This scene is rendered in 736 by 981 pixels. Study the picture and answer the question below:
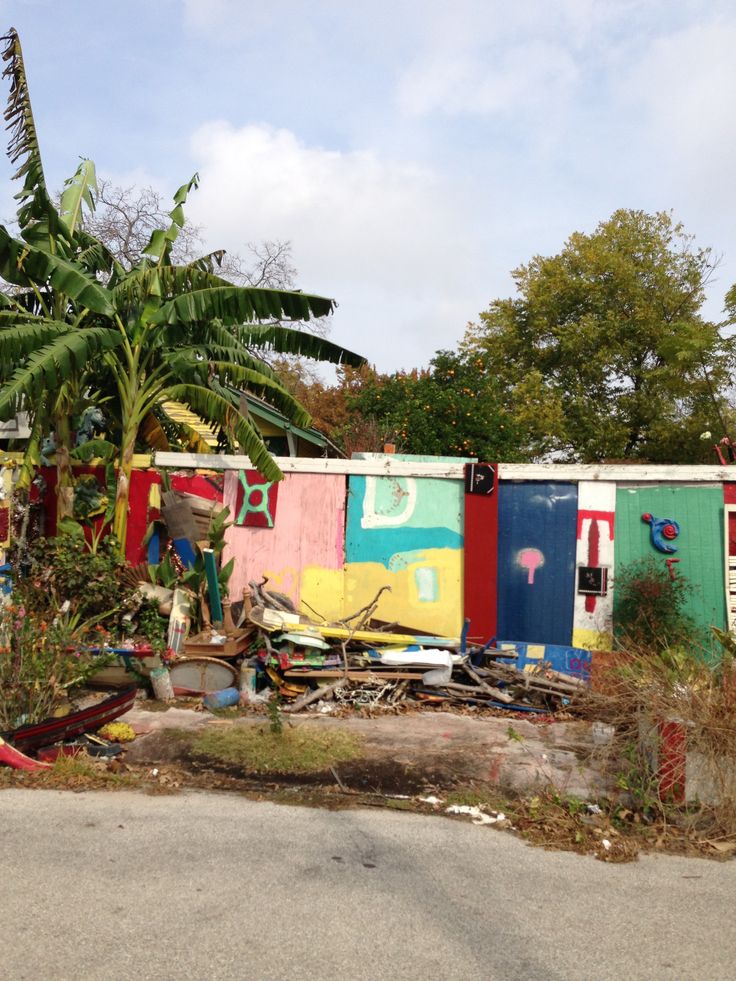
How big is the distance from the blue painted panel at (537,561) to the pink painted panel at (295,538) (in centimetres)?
212

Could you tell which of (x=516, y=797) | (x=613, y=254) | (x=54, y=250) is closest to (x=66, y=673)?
(x=516, y=797)

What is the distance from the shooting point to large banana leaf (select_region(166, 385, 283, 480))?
397 inches

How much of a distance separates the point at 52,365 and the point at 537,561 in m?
6.10

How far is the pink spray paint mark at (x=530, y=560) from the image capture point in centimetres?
1030

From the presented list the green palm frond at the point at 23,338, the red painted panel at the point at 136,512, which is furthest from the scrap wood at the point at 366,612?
the green palm frond at the point at 23,338

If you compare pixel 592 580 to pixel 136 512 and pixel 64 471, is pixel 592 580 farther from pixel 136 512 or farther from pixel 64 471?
pixel 64 471

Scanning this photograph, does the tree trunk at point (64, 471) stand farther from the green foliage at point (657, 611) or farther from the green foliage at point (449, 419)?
the green foliage at point (449, 419)

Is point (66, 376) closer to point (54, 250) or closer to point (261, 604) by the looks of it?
point (54, 250)

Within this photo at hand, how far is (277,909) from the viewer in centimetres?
420

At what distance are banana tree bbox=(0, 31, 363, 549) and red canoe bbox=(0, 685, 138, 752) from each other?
3431 millimetres

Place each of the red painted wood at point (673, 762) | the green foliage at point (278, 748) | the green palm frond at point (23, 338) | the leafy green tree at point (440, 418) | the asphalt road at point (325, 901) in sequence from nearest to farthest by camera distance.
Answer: the asphalt road at point (325, 901), the red painted wood at point (673, 762), the green foliage at point (278, 748), the green palm frond at point (23, 338), the leafy green tree at point (440, 418)

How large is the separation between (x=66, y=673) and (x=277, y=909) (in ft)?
12.9

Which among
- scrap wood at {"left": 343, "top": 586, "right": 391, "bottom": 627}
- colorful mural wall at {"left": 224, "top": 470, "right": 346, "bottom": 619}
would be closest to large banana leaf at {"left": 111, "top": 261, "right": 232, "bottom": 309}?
colorful mural wall at {"left": 224, "top": 470, "right": 346, "bottom": 619}

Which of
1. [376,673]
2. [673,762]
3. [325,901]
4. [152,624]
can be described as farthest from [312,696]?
[325,901]
